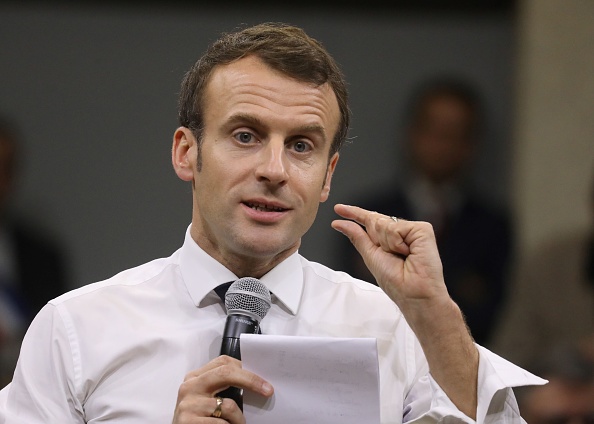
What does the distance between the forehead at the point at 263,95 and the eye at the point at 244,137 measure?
0.15 feet

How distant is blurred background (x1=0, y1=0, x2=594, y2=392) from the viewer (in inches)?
169

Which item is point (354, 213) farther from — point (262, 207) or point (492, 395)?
point (492, 395)

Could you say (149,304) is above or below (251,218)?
below

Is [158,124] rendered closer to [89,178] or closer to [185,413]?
[89,178]

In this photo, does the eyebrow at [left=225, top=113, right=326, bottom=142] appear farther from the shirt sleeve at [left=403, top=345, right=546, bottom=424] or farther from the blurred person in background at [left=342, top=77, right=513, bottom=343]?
the blurred person in background at [left=342, top=77, right=513, bottom=343]

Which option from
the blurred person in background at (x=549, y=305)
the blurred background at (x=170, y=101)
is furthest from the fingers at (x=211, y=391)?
the blurred background at (x=170, y=101)

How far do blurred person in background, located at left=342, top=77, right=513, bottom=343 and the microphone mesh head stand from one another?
1997mm

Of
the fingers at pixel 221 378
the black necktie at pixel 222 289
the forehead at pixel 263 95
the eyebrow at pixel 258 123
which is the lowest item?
the fingers at pixel 221 378

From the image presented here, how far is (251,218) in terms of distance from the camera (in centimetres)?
191

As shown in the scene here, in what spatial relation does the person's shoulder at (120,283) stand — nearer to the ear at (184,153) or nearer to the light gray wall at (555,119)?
the ear at (184,153)

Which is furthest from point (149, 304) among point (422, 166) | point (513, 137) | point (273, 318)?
point (513, 137)

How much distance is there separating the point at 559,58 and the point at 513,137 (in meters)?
0.39

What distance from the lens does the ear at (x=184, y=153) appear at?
206cm

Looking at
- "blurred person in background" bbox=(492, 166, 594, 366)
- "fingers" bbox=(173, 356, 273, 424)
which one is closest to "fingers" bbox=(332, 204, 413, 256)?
"fingers" bbox=(173, 356, 273, 424)
